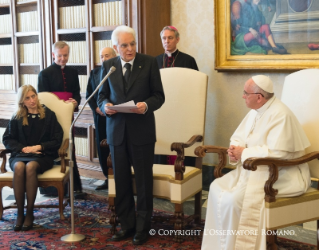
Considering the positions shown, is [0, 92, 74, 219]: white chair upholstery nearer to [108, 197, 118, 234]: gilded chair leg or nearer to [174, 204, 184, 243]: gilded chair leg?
[108, 197, 118, 234]: gilded chair leg

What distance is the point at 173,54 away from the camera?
4.90 m

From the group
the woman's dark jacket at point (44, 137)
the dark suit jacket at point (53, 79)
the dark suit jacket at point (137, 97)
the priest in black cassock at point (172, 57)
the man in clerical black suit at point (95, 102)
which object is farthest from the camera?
the dark suit jacket at point (53, 79)

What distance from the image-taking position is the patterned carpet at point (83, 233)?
3.74 m

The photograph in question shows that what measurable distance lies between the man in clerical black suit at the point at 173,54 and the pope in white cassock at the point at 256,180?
151 centimetres

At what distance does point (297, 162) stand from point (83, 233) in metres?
1.95

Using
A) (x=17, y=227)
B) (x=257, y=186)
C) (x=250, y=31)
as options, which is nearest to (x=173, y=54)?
(x=250, y=31)

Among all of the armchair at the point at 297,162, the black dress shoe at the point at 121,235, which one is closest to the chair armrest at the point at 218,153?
the armchair at the point at 297,162

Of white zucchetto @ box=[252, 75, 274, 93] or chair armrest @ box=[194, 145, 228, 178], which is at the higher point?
white zucchetto @ box=[252, 75, 274, 93]

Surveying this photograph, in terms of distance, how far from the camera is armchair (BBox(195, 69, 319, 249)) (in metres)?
3.12

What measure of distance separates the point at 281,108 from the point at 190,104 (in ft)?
3.90

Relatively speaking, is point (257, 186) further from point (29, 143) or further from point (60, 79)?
point (60, 79)

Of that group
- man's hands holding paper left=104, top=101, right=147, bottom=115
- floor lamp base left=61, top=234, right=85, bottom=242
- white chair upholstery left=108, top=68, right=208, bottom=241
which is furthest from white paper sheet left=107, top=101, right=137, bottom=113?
floor lamp base left=61, top=234, right=85, bottom=242

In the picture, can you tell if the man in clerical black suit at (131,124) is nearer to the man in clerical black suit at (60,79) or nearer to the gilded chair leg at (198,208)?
the gilded chair leg at (198,208)

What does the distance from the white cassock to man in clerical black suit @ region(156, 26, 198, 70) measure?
1.54 meters
